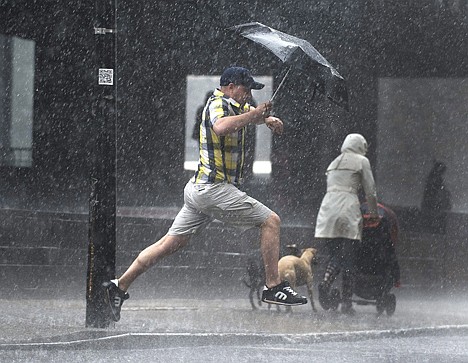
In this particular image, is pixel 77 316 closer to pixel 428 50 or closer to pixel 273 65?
pixel 273 65

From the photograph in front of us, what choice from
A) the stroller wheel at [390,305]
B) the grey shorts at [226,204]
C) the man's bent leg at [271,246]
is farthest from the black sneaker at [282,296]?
the stroller wheel at [390,305]

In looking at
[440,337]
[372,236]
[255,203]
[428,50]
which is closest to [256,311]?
[372,236]

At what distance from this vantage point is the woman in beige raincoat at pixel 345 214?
45.8 ft

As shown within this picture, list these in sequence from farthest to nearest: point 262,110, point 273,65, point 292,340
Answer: point 273,65, point 292,340, point 262,110

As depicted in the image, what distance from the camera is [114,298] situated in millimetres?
10461

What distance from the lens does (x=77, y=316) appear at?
11992 millimetres

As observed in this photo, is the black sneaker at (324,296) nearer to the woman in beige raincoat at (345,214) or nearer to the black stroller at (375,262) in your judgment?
the woman in beige raincoat at (345,214)

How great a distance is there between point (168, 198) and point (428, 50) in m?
3.66

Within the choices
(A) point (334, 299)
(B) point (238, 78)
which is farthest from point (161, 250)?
(A) point (334, 299)

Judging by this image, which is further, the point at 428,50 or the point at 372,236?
the point at 428,50

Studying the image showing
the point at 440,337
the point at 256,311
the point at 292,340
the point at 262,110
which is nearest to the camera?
the point at 262,110

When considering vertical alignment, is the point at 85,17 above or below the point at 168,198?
above

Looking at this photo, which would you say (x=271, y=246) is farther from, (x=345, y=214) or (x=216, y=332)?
(x=345, y=214)

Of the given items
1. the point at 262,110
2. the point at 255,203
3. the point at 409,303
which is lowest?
the point at 409,303
